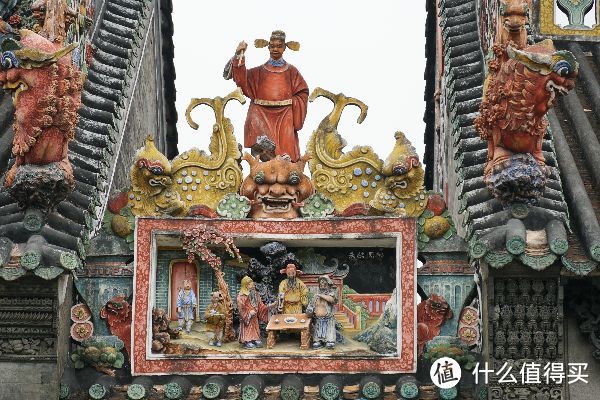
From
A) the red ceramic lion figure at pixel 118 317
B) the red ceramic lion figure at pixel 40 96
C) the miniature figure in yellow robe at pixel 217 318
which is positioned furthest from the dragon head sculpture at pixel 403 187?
the red ceramic lion figure at pixel 40 96

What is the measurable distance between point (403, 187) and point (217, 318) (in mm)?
2822

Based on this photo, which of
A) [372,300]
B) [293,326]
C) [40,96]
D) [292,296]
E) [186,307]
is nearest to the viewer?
[40,96]

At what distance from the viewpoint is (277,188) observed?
2522cm

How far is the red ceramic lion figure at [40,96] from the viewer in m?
24.0

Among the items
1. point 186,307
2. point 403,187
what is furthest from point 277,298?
point 403,187

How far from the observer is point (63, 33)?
2514 cm

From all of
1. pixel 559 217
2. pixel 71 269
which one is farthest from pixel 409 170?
pixel 71 269

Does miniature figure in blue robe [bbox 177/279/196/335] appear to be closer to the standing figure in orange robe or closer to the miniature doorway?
the miniature doorway

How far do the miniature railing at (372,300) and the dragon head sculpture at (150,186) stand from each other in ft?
7.97

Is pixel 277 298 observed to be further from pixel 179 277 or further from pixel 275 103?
pixel 275 103

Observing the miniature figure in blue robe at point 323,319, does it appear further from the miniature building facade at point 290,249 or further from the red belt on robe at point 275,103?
the red belt on robe at point 275,103

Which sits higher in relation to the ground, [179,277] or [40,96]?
[40,96]

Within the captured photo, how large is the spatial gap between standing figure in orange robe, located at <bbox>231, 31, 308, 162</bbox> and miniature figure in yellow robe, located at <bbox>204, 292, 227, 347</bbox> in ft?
7.12

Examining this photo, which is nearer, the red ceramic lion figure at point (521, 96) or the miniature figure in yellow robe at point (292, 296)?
the red ceramic lion figure at point (521, 96)
